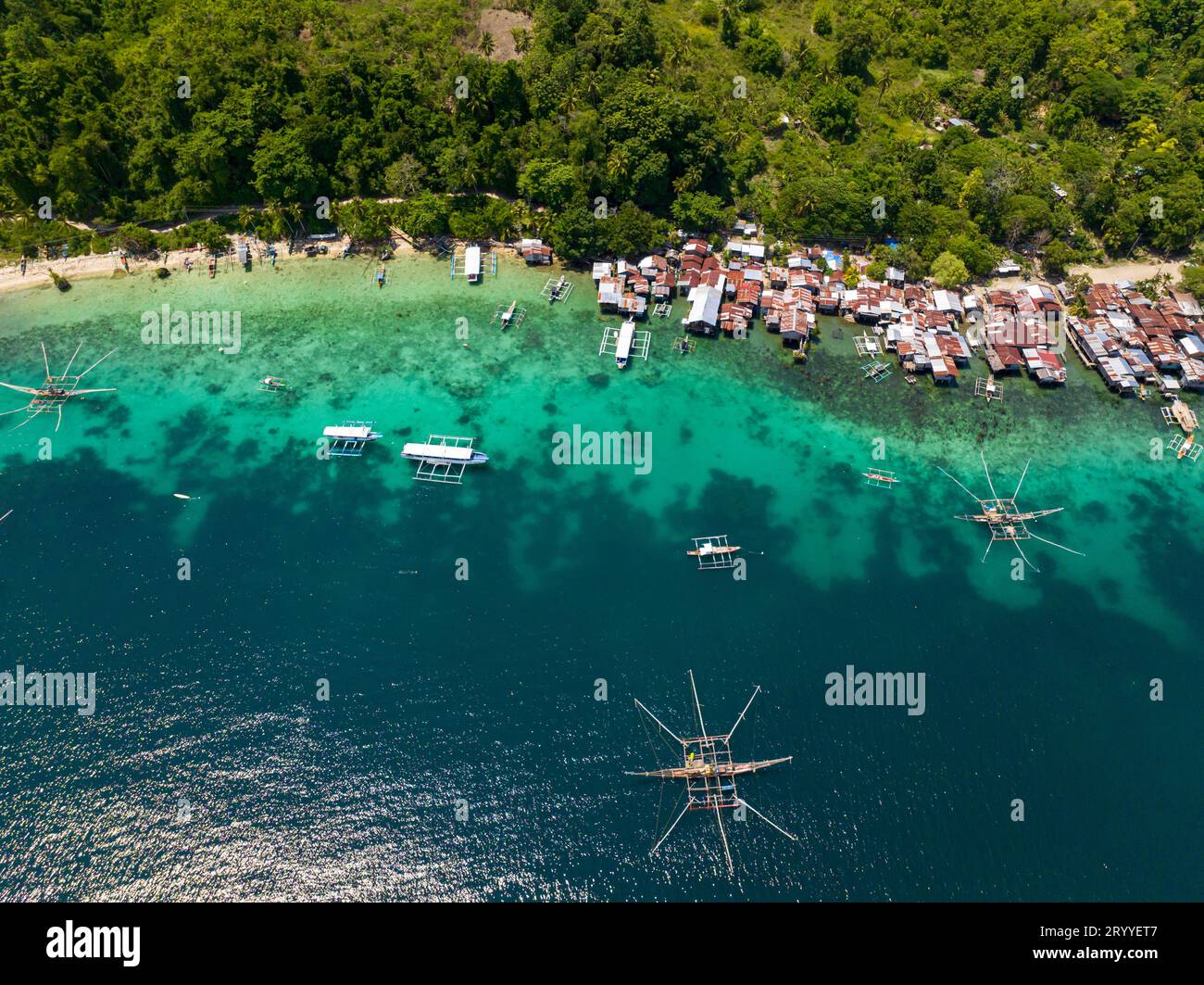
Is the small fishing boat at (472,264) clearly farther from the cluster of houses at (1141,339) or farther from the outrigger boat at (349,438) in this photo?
the cluster of houses at (1141,339)

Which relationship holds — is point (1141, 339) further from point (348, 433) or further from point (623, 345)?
point (348, 433)

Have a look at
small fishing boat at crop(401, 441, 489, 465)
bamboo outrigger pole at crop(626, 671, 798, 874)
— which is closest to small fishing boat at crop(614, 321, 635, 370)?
small fishing boat at crop(401, 441, 489, 465)

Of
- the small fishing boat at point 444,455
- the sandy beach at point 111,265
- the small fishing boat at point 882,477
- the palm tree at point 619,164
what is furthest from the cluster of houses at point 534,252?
Result: the small fishing boat at point 882,477

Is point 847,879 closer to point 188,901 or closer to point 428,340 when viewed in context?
point 188,901

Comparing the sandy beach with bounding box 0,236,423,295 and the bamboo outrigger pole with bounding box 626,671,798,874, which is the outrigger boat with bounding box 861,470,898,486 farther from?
the sandy beach with bounding box 0,236,423,295

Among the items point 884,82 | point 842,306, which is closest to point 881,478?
point 842,306
